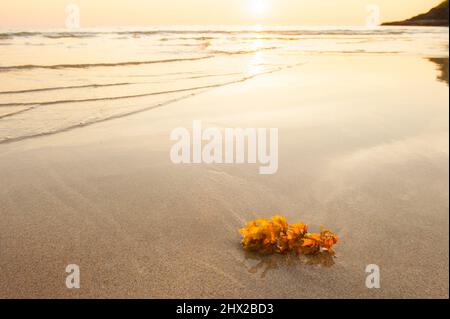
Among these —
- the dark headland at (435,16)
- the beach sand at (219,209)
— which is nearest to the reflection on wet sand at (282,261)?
the beach sand at (219,209)

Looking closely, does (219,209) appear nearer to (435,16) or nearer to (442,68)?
(442,68)

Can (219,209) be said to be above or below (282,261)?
above

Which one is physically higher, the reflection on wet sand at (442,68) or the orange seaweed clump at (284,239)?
the reflection on wet sand at (442,68)

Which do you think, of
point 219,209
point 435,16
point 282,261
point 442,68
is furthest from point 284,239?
point 435,16

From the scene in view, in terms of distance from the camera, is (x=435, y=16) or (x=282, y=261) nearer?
(x=282, y=261)

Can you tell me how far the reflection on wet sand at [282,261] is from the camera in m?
2.60

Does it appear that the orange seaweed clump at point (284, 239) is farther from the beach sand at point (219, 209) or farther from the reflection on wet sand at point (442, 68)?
the reflection on wet sand at point (442, 68)

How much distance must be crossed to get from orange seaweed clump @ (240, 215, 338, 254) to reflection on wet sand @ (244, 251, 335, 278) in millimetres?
43

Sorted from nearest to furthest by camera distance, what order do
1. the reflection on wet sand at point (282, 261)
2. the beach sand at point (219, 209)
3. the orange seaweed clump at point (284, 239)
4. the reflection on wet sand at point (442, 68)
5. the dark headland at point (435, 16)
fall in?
the beach sand at point (219, 209), the reflection on wet sand at point (282, 261), the orange seaweed clump at point (284, 239), the reflection on wet sand at point (442, 68), the dark headland at point (435, 16)

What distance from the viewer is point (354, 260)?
271 cm

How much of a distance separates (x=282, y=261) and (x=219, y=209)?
91cm

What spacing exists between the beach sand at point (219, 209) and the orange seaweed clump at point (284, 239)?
3.2 inches

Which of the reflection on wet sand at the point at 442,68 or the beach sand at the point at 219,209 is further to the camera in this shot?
the reflection on wet sand at the point at 442,68

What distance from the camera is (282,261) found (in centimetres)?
266
